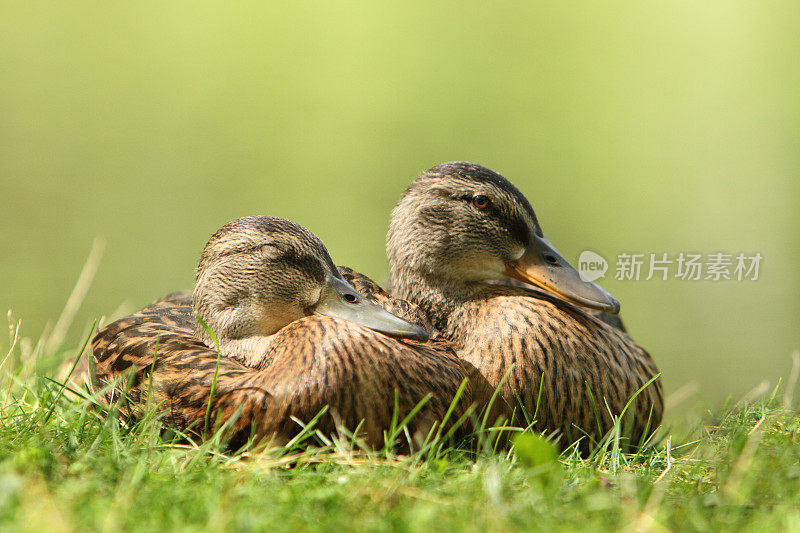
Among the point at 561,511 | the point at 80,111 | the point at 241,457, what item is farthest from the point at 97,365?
the point at 80,111

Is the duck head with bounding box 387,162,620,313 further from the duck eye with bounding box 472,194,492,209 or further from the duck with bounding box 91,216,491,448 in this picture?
the duck with bounding box 91,216,491,448

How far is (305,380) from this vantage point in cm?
293

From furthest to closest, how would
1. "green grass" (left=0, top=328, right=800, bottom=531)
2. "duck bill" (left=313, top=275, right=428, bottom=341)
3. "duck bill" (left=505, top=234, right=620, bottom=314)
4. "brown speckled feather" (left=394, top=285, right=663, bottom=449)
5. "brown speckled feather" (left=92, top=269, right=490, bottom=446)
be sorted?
"duck bill" (left=505, top=234, right=620, bottom=314) → "brown speckled feather" (left=394, top=285, right=663, bottom=449) → "duck bill" (left=313, top=275, right=428, bottom=341) → "brown speckled feather" (left=92, top=269, right=490, bottom=446) → "green grass" (left=0, top=328, right=800, bottom=531)

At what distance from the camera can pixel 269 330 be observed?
333cm

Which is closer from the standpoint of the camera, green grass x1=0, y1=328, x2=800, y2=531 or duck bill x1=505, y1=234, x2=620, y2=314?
green grass x1=0, y1=328, x2=800, y2=531

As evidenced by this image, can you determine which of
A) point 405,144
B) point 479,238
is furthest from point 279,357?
point 405,144

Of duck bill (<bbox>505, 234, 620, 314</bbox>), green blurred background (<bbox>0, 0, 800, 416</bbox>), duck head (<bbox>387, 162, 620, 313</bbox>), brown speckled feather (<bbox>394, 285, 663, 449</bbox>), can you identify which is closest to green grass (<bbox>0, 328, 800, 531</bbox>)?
brown speckled feather (<bbox>394, 285, 663, 449</bbox>)

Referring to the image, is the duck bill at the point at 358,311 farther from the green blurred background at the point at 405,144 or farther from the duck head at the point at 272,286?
the green blurred background at the point at 405,144

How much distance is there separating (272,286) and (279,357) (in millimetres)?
322

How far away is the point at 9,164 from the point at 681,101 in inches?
463

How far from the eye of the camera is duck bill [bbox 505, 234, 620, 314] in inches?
145

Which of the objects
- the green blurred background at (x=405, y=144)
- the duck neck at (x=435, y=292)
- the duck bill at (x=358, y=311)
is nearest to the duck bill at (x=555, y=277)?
the duck neck at (x=435, y=292)

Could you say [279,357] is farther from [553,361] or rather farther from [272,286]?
[553,361]

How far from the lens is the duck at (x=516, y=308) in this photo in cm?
345
